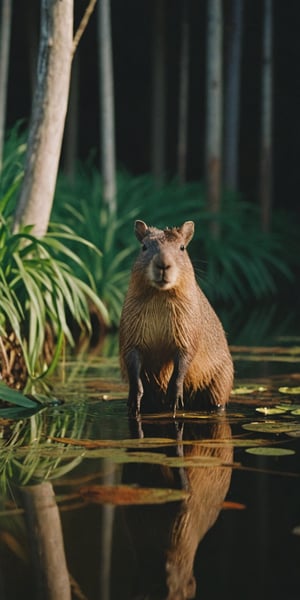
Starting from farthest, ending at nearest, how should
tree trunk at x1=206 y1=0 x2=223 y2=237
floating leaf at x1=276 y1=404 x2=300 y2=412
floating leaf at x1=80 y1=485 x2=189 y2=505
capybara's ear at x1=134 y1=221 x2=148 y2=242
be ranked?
tree trunk at x1=206 y1=0 x2=223 y2=237
floating leaf at x1=276 y1=404 x2=300 y2=412
capybara's ear at x1=134 y1=221 x2=148 y2=242
floating leaf at x1=80 y1=485 x2=189 y2=505

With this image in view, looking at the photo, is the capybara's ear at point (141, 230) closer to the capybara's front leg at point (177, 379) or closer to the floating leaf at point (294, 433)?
the capybara's front leg at point (177, 379)

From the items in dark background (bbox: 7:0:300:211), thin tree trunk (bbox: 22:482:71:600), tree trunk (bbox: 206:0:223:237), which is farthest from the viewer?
dark background (bbox: 7:0:300:211)

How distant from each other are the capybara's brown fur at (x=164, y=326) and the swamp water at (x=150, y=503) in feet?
0.60

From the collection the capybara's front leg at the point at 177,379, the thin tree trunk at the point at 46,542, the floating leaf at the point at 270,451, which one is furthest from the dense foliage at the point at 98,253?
the thin tree trunk at the point at 46,542

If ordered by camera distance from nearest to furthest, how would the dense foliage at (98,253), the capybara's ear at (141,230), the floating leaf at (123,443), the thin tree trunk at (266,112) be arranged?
1. the floating leaf at (123,443)
2. the capybara's ear at (141,230)
3. the dense foliage at (98,253)
4. the thin tree trunk at (266,112)

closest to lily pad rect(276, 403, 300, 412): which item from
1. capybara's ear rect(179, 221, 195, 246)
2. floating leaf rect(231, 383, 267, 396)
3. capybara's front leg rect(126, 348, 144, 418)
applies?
floating leaf rect(231, 383, 267, 396)

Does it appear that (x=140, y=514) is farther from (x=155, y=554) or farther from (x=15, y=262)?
(x=15, y=262)

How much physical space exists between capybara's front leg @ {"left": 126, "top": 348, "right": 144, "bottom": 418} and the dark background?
15.6 meters

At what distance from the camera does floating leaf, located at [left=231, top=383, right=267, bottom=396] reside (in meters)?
6.46

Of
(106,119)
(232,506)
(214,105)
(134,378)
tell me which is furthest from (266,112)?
(232,506)

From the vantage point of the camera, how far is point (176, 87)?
22.5m

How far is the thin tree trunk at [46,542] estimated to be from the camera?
286 cm

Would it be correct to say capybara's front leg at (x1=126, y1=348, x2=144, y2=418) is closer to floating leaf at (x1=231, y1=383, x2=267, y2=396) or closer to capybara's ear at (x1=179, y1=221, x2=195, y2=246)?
capybara's ear at (x1=179, y1=221, x2=195, y2=246)

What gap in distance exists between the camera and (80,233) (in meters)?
11.5
